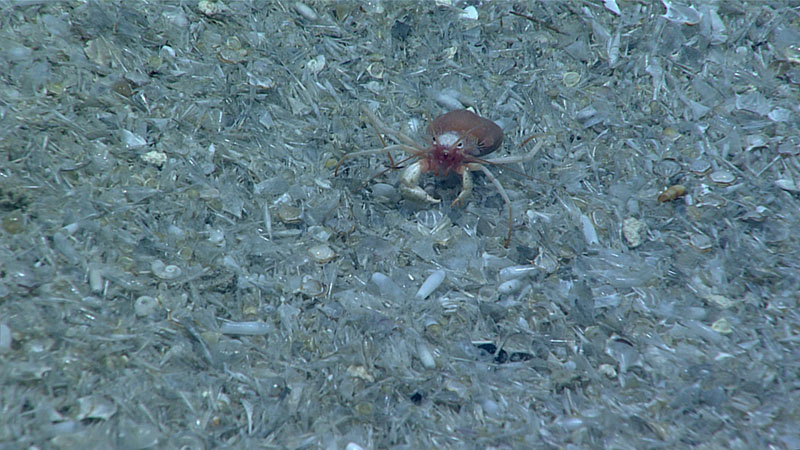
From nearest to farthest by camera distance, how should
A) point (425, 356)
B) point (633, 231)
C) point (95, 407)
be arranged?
point (95, 407), point (425, 356), point (633, 231)

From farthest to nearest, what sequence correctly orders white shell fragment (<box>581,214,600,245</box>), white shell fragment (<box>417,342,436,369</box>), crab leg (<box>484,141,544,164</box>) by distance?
crab leg (<box>484,141,544,164</box>)
white shell fragment (<box>581,214,600,245</box>)
white shell fragment (<box>417,342,436,369</box>)

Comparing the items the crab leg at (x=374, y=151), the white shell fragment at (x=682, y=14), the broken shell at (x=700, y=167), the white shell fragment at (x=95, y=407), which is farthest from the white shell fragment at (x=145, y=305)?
the white shell fragment at (x=682, y=14)

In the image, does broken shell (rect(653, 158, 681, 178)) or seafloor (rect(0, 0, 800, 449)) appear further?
broken shell (rect(653, 158, 681, 178))

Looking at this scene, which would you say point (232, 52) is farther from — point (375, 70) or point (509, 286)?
point (509, 286)

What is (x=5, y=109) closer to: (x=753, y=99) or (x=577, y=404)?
(x=577, y=404)

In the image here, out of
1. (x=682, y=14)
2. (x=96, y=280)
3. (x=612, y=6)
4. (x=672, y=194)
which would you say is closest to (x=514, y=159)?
(x=672, y=194)

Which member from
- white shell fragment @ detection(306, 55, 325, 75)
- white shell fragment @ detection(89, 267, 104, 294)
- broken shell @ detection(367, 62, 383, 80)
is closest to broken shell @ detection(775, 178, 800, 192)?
broken shell @ detection(367, 62, 383, 80)

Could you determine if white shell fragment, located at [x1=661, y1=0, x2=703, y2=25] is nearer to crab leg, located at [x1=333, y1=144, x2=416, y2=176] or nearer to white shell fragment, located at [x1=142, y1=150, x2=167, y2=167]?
crab leg, located at [x1=333, y1=144, x2=416, y2=176]

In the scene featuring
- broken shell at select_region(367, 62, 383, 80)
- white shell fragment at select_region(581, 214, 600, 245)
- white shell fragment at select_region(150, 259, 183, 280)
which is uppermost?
broken shell at select_region(367, 62, 383, 80)
